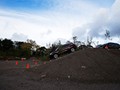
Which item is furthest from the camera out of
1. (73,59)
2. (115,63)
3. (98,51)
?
(98,51)

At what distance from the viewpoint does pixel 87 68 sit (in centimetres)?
1063

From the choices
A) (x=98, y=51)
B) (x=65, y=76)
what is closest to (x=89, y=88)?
(x=65, y=76)

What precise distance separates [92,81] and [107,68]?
231 cm

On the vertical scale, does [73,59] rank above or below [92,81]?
above

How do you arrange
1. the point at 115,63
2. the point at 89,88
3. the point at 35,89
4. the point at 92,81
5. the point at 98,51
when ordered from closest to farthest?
1. the point at 35,89
2. the point at 89,88
3. the point at 92,81
4. the point at 115,63
5. the point at 98,51

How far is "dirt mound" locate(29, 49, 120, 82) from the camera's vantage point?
9594 mm

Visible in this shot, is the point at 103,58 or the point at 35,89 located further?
the point at 103,58

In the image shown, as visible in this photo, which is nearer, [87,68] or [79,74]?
[79,74]

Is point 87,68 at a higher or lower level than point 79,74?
higher

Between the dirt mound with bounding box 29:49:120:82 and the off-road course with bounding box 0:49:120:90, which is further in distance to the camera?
the dirt mound with bounding box 29:49:120:82

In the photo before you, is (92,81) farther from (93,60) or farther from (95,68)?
(93,60)

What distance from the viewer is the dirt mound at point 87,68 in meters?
9.59

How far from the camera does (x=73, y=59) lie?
1240 centimetres

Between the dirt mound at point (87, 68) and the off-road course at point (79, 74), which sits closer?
the off-road course at point (79, 74)
